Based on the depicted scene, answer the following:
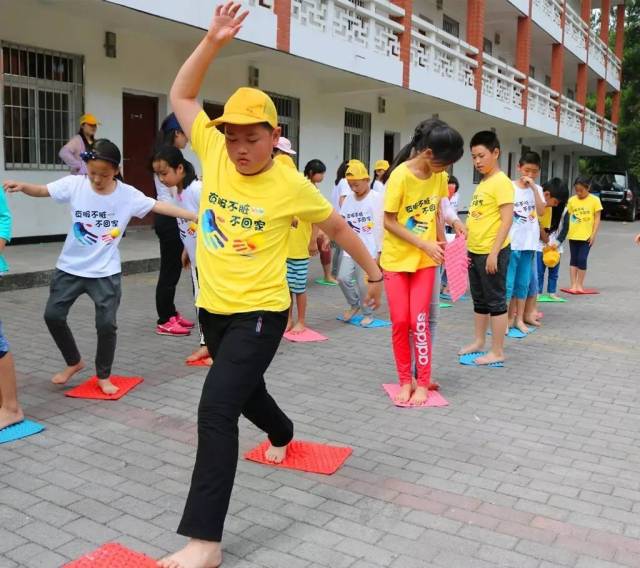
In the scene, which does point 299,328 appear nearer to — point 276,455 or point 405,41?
point 276,455

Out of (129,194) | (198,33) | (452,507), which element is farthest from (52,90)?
(452,507)

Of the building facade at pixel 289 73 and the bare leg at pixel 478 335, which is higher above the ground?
the building facade at pixel 289 73

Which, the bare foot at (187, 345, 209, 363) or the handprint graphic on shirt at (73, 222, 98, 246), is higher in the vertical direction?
the handprint graphic on shirt at (73, 222, 98, 246)

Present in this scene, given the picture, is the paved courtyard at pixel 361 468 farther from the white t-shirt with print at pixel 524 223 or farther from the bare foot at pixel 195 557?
the white t-shirt with print at pixel 524 223

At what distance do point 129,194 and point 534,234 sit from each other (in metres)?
3.90

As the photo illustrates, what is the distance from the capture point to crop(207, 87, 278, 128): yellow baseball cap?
2705 mm

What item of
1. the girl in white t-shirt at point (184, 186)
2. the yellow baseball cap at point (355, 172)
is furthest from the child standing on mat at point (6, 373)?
the yellow baseball cap at point (355, 172)

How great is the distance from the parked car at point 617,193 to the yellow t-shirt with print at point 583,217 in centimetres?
1769

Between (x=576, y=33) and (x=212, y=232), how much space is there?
30.0m

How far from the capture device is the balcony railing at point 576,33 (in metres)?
27.6

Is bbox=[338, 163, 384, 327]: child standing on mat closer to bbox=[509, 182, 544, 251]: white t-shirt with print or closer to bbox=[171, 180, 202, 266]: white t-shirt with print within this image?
bbox=[509, 182, 544, 251]: white t-shirt with print

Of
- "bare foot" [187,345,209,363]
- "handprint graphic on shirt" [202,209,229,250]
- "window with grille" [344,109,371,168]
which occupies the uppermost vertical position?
"window with grille" [344,109,371,168]

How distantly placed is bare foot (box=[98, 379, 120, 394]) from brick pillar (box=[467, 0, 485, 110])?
17282 mm

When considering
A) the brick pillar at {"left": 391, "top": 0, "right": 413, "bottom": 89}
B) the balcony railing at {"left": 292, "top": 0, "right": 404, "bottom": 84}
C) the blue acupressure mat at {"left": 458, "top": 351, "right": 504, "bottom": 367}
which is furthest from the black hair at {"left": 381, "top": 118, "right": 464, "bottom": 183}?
the brick pillar at {"left": 391, "top": 0, "right": 413, "bottom": 89}
